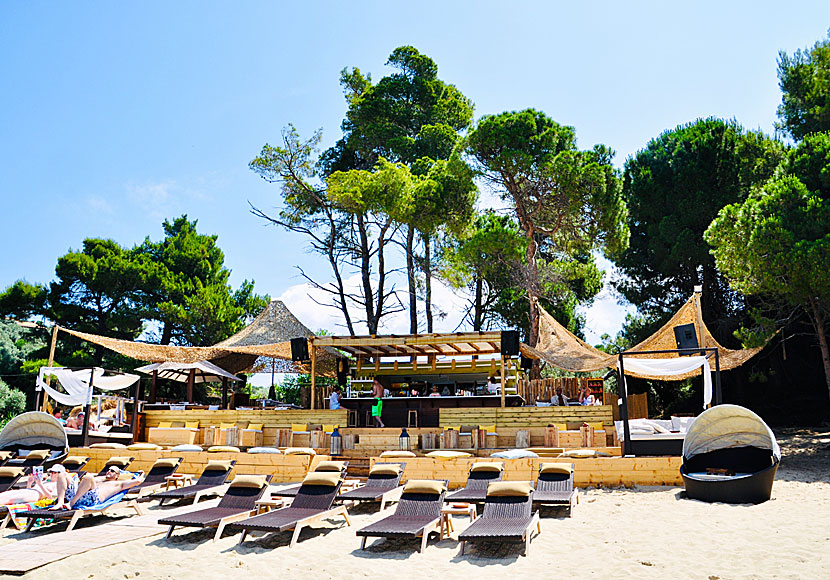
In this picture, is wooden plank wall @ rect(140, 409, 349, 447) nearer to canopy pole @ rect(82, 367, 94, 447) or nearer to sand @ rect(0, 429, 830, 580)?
canopy pole @ rect(82, 367, 94, 447)

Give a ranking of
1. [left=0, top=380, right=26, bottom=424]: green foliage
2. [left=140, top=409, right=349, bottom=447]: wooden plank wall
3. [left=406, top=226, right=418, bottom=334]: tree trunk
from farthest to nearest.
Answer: [left=406, top=226, right=418, bottom=334]: tree trunk < [left=0, top=380, right=26, bottom=424]: green foliage < [left=140, top=409, right=349, bottom=447]: wooden plank wall

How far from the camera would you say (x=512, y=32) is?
13359mm

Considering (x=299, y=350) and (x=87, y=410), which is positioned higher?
(x=299, y=350)

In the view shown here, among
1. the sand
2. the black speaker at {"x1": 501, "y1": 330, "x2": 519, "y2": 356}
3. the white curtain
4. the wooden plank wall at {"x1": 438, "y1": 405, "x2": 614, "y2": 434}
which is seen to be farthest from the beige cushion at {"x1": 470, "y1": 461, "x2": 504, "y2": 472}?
the black speaker at {"x1": 501, "y1": 330, "x2": 519, "y2": 356}

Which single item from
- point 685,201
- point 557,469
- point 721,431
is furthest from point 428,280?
point 557,469

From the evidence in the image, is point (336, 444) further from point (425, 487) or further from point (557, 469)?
point (425, 487)

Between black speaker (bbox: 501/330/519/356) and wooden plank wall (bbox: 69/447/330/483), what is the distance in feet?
15.1

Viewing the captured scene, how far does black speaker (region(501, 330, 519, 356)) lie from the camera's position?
45.3 ft

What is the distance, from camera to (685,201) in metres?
21.0

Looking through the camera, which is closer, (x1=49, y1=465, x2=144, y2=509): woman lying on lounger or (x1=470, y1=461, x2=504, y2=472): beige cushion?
(x1=49, y1=465, x2=144, y2=509): woman lying on lounger

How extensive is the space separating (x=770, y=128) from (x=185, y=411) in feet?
64.4

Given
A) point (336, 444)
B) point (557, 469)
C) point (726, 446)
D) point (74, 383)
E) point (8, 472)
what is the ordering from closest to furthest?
1. point (557, 469)
2. point (726, 446)
3. point (8, 472)
4. point (336, 444)
5. point (74, 383)

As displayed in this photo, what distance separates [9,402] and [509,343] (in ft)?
62.1

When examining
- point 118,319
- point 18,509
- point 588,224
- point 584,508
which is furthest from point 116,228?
point 584,508
